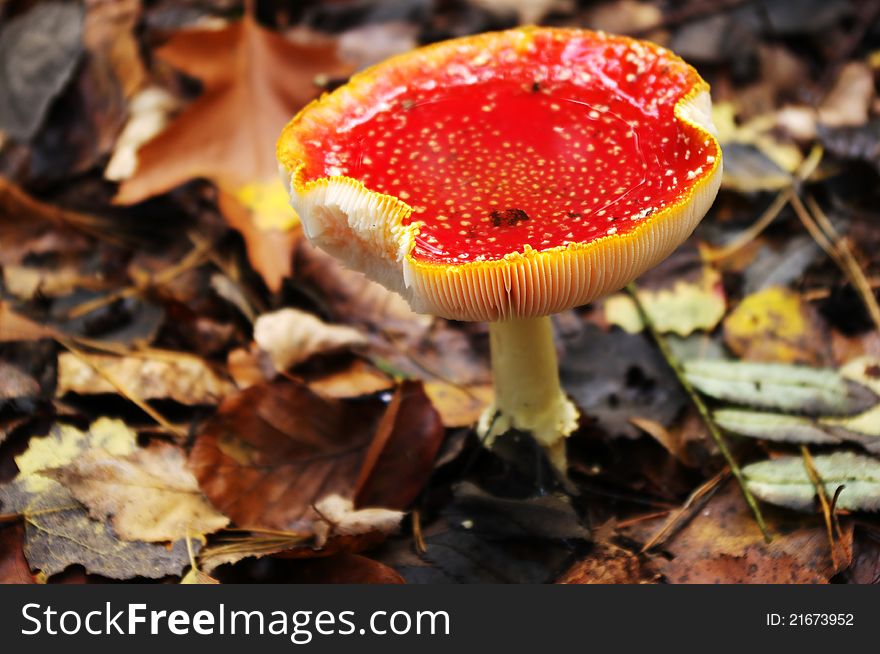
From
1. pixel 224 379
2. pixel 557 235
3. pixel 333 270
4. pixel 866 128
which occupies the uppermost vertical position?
pixel 866 128

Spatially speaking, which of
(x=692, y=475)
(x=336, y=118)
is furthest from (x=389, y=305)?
(x=692, y=475)

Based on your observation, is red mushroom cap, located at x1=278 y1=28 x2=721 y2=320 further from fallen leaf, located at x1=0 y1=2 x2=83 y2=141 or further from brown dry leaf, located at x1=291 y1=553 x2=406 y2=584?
fallen leaf, located at x1=0 y1=2 x2=83 y2=141

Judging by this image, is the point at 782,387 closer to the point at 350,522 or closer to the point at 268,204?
the point at 350,522

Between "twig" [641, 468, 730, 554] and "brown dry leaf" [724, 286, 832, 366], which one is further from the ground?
"brown dry leaf" [724, 286, 832, 366]

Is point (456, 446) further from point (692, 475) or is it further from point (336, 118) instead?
point (336, 118)

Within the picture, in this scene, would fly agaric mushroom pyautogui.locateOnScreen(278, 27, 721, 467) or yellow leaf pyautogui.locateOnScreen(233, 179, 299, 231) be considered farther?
yellow leaf pyautogui.locateOnScreen(233, 179, 299, 231)

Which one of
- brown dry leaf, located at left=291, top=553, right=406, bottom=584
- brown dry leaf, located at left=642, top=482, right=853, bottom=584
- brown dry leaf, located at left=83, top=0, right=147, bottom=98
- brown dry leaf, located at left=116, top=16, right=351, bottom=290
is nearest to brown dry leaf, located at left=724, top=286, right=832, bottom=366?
brown dry leaf, located at left=642, top=482, right=853, bottom=584
